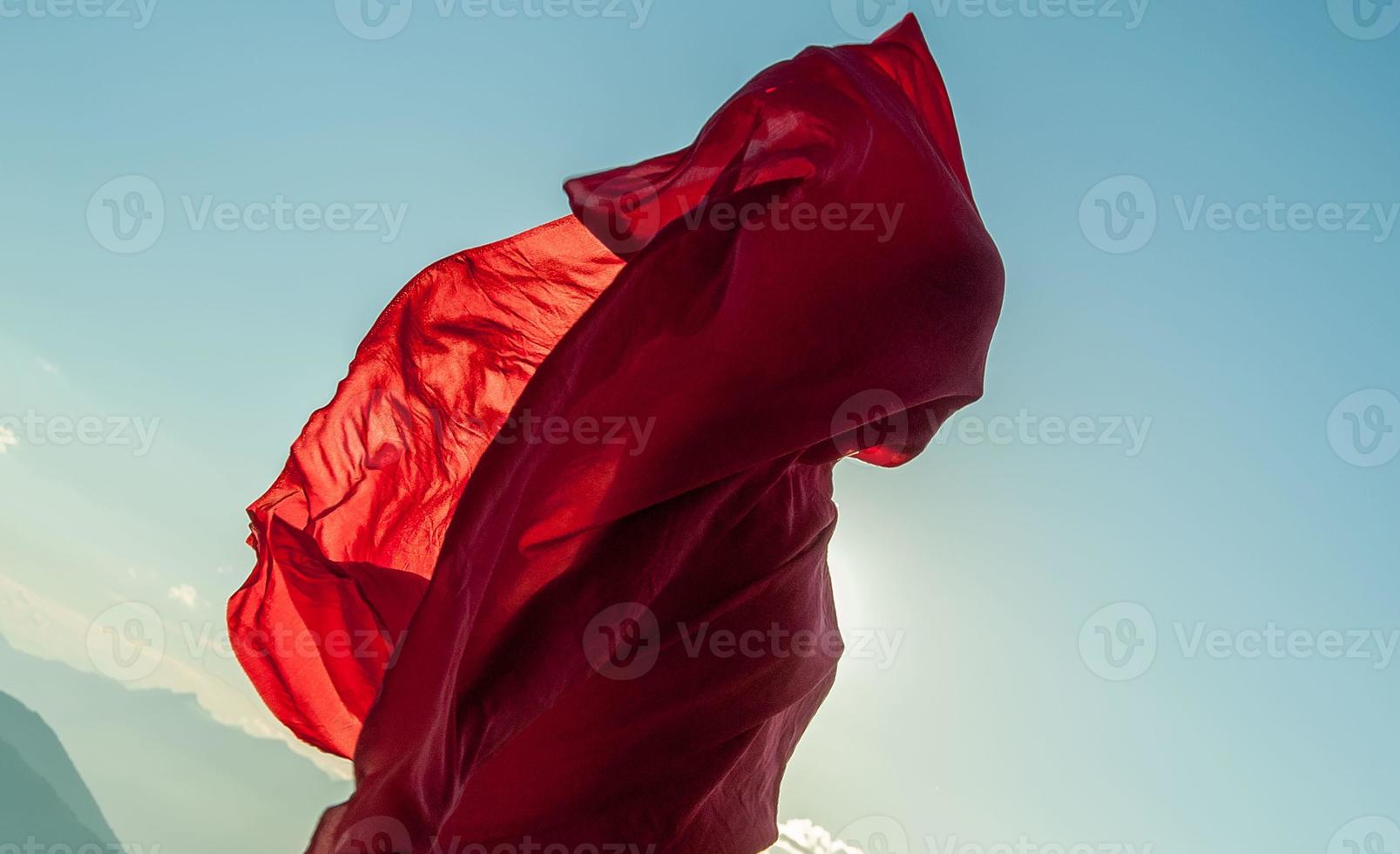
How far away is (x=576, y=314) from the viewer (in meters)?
3.04

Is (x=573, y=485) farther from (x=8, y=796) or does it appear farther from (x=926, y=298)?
(x=8, y=796)

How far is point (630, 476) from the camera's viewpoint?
2164 millimetres

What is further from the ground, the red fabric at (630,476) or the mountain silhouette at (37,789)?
the red fabric at (630,476)

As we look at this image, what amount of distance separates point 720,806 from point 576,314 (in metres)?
1.78

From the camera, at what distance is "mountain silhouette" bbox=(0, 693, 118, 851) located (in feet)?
380

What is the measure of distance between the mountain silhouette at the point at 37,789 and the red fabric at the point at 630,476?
449 ft

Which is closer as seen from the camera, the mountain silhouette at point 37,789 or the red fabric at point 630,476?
the red fabric at point 630,476

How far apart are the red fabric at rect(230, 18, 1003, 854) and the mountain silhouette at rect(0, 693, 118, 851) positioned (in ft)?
449

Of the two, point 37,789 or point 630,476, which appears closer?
point 630,476

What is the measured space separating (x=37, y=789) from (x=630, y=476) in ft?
529

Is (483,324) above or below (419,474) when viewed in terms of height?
above

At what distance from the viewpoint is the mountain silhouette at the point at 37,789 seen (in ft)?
380

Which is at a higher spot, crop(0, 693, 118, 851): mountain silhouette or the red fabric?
the red fabric

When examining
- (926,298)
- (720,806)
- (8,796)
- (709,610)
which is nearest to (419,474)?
(709,610)
